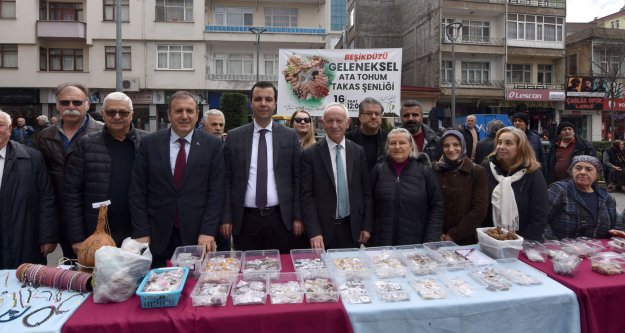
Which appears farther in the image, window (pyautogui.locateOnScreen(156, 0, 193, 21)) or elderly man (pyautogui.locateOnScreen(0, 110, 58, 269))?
window (pyautogui.locateOnScreen(156, 0, 193, 21))

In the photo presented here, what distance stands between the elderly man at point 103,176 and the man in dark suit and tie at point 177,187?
A: 257mm

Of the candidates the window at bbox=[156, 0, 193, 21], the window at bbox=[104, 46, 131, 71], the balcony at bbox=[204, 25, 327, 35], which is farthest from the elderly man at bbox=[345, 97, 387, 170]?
the window at bbox=[104, 46, 131, 71]

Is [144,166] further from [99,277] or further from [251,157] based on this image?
[99,277]

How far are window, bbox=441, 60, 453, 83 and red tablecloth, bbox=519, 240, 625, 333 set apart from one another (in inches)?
1048

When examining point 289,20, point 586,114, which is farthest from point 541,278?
point 586,114

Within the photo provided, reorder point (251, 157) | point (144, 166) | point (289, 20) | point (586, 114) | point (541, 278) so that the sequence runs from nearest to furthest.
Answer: point (541, 278)
point (144, 166)
point (251, 157)
point (289, 20)
point (586, 114)

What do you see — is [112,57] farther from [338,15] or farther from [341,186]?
[338,15]

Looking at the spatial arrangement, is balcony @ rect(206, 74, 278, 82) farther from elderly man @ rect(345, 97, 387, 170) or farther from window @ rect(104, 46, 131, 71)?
elderly man @ rect(345, 97, 387, 170)

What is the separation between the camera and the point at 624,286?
A: 247 centimetres

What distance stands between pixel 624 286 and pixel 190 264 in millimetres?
2743

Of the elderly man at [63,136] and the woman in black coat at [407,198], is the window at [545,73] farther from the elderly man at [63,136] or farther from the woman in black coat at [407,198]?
the elderly man at [63,136]

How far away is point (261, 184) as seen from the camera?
11.3 ft

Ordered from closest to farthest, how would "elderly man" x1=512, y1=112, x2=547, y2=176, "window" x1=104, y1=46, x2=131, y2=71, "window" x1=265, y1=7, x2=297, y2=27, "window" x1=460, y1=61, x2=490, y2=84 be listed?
"elderly man" x1=512, y1=112, x2=547, y2=176, "window" x1=104, y1=46, x2=131, y2=71, "window" x1=265, y1=7, x2=297, y2=27, "window" x1=460, y1=61, x2=490, y2=84

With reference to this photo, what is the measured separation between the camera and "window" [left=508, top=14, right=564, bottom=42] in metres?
28.1
